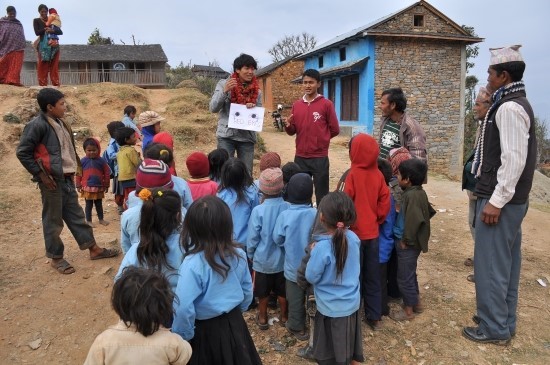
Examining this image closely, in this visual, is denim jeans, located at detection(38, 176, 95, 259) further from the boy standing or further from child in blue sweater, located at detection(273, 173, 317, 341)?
the boy standing

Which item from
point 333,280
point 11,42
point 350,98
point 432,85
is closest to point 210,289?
point 333,280

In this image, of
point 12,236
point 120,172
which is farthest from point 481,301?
point 12,236

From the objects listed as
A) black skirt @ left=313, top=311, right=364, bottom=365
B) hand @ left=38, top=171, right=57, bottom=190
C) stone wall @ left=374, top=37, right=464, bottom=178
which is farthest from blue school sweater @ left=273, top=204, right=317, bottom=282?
stone wall @ left=374, top=37, right=464, bottom=178

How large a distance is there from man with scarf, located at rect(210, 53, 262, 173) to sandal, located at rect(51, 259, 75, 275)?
1.96m

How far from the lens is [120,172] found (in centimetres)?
475

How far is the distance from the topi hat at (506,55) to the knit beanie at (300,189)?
151 centimetres

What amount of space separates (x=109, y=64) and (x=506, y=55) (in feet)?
84.6

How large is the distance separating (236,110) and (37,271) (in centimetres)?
260

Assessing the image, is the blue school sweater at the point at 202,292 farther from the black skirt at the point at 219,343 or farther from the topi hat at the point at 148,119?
the topi hat at the point at 148,119

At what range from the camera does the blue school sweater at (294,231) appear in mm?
2803

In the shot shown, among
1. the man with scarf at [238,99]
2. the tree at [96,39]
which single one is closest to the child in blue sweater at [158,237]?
the man with scarf at [238,99]

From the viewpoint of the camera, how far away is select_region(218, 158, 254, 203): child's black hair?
10.3ft

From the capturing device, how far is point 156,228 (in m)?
2.15

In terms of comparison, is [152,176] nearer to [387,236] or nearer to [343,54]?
[387,236]
